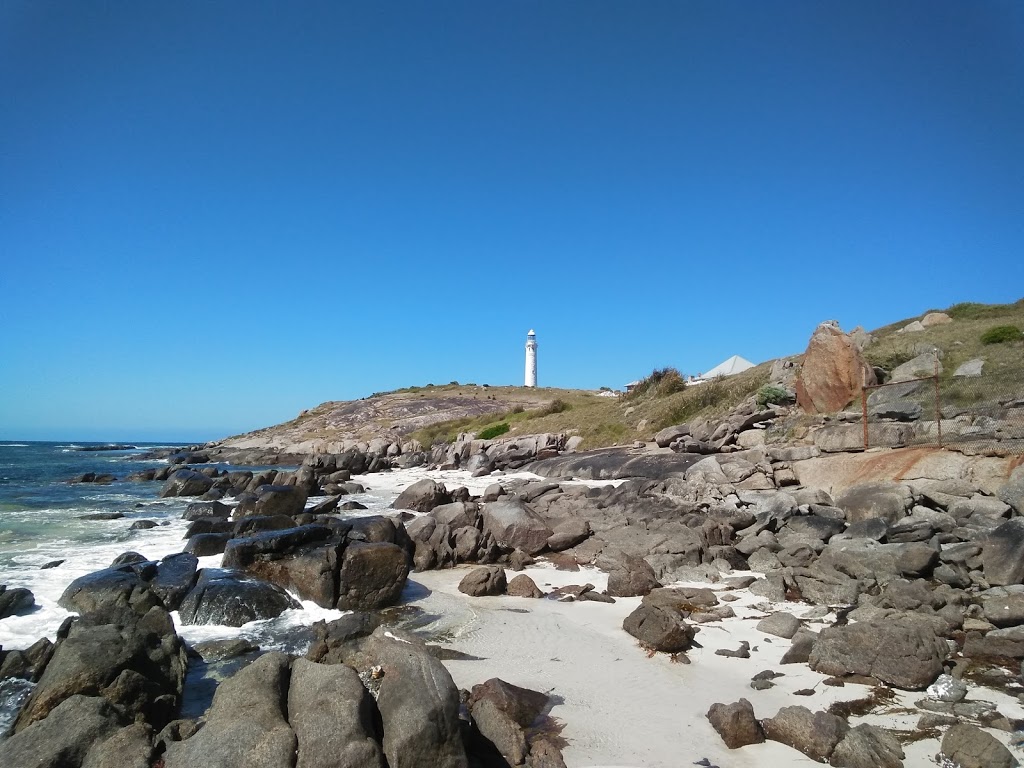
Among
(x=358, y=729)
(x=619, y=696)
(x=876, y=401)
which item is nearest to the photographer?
(x=358, y=729)

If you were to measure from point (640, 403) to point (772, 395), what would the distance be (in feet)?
51.7

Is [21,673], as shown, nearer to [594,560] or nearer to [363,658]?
[363,658]

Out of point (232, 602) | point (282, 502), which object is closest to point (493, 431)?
point (282, 502)

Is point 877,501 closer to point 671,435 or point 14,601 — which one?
point 671,435

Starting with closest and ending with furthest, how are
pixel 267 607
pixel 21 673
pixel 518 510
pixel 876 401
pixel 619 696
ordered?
pixel 619 696
pixel 21 673
pixel 267 607
pixel 518 510
pixel 876 401

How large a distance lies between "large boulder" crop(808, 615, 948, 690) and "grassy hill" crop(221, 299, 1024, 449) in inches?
500

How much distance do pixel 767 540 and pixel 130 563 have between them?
14626 mm

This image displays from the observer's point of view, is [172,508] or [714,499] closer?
[714,499]

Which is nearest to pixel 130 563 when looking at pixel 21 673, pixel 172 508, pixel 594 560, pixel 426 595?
pixel 21 673

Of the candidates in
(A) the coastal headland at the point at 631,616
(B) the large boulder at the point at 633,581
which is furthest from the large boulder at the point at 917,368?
(B) the large boulder at the point at 633,581

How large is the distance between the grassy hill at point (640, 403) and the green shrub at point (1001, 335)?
40 centimetres

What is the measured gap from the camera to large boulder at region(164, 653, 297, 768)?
5.04 meters

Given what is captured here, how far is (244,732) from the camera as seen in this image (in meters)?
5.28

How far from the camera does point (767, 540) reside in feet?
46.7
